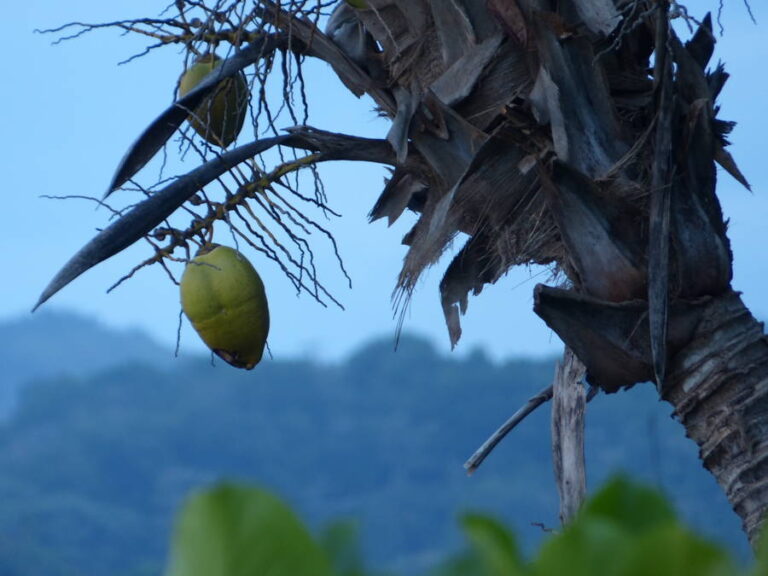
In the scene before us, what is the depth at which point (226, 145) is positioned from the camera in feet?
10.8

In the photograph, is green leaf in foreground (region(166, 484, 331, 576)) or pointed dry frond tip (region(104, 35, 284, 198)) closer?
green leaf in foreground (region(166, 484, 331, 576))

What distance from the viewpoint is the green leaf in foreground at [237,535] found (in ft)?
2.92

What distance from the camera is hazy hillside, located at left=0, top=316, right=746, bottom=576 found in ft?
198

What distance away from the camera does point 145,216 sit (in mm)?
2951

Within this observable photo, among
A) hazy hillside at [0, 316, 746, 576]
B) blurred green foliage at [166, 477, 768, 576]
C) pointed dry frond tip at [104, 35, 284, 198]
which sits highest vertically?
hazy hillside at [0, 316, 746, 576]

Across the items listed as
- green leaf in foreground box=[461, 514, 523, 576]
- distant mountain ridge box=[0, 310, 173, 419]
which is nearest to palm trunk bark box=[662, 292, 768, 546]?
green leaf in foreground box=[461, 514, 523, 576]

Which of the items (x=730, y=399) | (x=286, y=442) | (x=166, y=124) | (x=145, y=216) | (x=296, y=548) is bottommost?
(x=296, y=548)

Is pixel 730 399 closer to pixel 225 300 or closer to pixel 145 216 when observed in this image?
pixel 225 300

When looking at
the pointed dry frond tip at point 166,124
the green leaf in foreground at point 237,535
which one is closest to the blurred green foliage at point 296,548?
the green leaf in foreground at point 237,535

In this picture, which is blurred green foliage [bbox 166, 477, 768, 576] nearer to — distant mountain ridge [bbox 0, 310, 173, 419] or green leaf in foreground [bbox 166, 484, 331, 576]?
green leaf in foreground [bbox 166, 484, 331, 576]

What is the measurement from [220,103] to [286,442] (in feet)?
245

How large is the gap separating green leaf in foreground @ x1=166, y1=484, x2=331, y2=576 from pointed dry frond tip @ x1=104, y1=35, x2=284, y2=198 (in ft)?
7.45

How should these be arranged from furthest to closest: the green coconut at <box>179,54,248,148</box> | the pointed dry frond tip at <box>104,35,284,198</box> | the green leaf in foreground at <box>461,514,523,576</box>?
1. the green coconut at <box>179,54,248,148</box>
2. the pointed dry frond tip at <box>104,35,284,198</box>
3. the green leaf in foreground at <box>461,514,523,576</box>

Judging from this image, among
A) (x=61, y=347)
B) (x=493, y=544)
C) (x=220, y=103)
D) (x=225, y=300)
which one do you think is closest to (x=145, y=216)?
(x=225, y=300)
